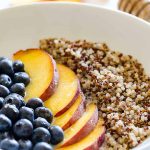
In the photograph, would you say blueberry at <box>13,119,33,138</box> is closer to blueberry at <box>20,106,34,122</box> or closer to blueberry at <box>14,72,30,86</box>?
blueberry at <box>20,106,34,122</box>

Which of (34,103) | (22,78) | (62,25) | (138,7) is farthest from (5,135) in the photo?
(138,7)

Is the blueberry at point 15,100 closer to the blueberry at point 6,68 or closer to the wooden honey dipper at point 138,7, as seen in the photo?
the blueberry at point 6,68

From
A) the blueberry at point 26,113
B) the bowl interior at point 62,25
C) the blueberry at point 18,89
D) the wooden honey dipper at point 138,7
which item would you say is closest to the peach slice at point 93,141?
the blueberry at point 26,113

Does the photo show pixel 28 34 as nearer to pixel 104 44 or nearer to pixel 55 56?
pixel 55 56

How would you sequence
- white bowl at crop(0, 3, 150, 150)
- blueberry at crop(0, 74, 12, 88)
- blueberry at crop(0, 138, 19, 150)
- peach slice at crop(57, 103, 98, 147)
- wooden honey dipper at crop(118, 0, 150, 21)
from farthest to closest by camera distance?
wooden honey dipper at crop(118, 0, 150, 21) < white bowl at crop(0, 3, 150, 150) < blueberry at crop(0, 74, 12, 88) < peach slice at crop(57, 103, 98, 147) < blueberry at crop(0, 138, 19, 150)

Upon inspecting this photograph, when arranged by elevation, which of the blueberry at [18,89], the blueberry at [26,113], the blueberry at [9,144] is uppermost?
the blueberry at [26,113]

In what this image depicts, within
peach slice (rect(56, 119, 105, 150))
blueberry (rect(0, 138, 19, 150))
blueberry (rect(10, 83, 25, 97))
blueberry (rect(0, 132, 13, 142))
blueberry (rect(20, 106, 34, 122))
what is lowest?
blueberry (rect(10, 83, 25, 97))

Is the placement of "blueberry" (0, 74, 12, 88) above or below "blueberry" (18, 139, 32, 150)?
below

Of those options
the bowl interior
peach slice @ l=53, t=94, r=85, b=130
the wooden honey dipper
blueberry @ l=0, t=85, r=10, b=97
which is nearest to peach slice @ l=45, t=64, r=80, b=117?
peach slice @ l=53, t=94, r=85, b=130
